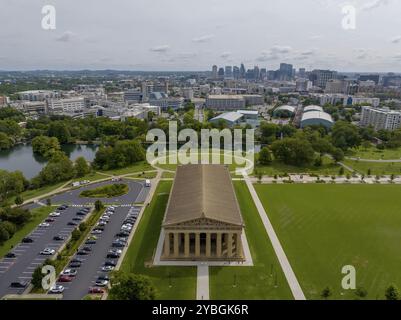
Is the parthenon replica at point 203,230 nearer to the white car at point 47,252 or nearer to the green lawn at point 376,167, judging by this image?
the white car at point 47,252

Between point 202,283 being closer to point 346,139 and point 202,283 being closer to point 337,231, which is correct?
point 337,231

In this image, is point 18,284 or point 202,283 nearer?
point 18,284

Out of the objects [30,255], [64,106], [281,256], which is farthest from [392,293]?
[64,106]

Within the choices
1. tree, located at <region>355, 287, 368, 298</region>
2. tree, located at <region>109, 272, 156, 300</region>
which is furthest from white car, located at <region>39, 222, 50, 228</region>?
tree, located at <region>355, 287, 368, 298</region>

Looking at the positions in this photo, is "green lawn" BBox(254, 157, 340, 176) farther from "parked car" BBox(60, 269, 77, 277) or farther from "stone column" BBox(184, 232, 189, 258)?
"parked car" BBox(60, 269, 77, 277)
